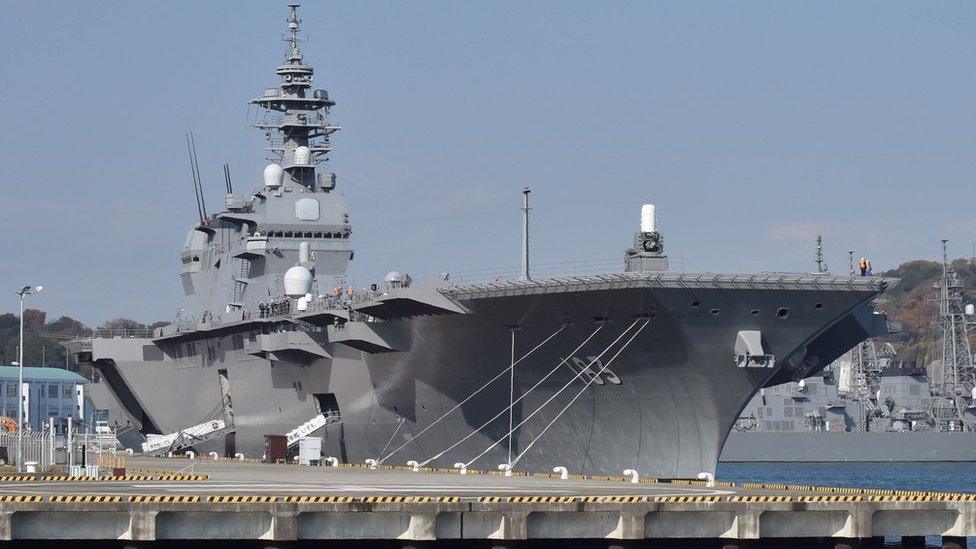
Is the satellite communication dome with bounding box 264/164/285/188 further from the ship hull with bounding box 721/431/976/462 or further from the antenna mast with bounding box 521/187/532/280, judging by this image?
the ship hull with bounding box 721/431/976/462

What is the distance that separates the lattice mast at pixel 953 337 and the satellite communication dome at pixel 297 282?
47414 mm

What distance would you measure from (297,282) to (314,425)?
12.2 ft

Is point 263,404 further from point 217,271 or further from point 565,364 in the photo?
point 565,364

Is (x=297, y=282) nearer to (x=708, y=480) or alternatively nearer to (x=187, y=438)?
(x=187, y=438)

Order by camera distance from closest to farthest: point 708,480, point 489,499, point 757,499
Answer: point 489,499 → point 757,499 → point 708,480

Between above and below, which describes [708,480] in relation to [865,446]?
above

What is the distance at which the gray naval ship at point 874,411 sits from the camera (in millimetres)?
76812

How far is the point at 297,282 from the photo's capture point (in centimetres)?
3806

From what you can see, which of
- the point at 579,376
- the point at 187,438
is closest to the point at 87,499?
the point at 579,376

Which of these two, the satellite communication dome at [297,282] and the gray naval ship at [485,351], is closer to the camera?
the gray naval ship at [485,351]

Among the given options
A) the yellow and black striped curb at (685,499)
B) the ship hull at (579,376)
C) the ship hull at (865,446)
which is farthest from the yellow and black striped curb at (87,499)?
the ship hull at (865,446)

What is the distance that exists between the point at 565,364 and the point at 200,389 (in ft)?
54.8

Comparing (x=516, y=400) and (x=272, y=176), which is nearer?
(x=516, y=400)

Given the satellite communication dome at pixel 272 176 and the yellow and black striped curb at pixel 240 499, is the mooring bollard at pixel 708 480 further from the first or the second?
the satellite communication dome at pixel 272 176
